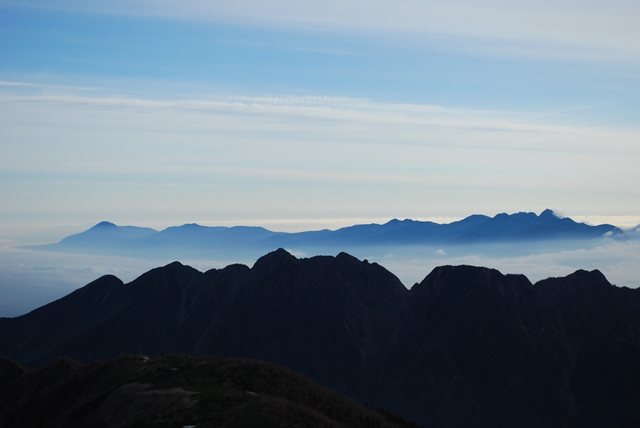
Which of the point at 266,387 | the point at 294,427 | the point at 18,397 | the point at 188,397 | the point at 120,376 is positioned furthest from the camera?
the point at 18,397

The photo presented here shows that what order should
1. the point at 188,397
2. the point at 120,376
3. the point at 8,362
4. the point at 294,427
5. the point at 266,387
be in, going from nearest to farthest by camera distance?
1. the point at 294,427
2. the point at 188,397
3. the point at 266,387
4. the point at 120,376
5. the point at 8,362

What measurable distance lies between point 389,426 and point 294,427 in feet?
74.0

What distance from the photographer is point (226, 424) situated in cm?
7669

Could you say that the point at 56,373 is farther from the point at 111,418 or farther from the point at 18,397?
the point at 111,418

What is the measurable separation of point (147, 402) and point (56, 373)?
1717 inches

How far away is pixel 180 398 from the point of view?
279 feet

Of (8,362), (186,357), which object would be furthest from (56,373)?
(186,357)

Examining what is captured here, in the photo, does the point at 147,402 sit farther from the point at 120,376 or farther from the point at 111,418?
the point at 120,376

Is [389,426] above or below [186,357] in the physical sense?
below

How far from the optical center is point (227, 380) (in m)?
94.1

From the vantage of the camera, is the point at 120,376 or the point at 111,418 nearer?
the point at 111,418

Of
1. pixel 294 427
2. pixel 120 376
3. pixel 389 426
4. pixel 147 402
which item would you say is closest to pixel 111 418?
pixel 147 402

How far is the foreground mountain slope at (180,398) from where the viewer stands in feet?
264

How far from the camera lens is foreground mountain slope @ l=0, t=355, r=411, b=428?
8050 centimetres
